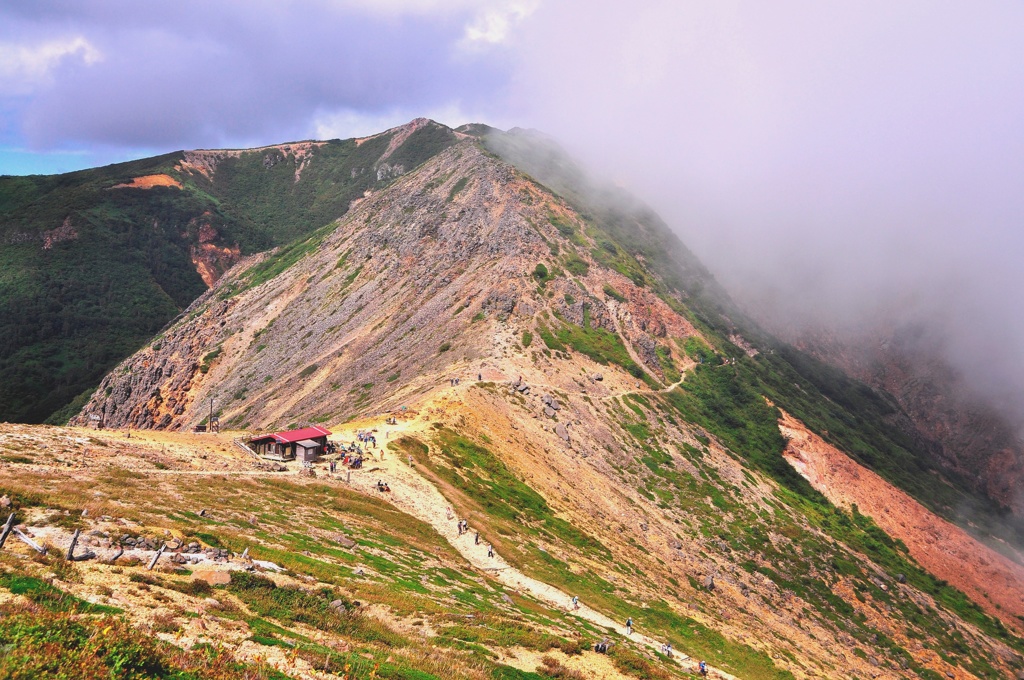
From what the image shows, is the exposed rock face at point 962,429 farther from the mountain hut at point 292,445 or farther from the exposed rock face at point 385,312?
the mountain hut at point 292,445

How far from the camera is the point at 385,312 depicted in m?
113

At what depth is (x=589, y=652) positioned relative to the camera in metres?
28.0

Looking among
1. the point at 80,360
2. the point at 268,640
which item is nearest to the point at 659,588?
the point at 268,640

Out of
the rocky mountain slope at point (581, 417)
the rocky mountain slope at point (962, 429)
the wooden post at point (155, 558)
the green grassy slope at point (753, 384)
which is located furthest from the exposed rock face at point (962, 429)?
the wooden post at point (155, 558)

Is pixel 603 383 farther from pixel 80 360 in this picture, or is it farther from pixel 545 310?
pixel 80 360

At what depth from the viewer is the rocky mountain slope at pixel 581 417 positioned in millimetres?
53156

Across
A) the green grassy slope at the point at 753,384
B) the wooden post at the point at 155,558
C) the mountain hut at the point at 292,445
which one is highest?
the green grassy slope at the point at 753,384

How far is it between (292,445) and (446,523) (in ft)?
56.5

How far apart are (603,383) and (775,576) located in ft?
114

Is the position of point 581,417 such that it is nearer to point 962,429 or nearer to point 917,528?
point 917,528

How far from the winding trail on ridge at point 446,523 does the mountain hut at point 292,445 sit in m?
4.69

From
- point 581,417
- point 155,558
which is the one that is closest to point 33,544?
point 155,558

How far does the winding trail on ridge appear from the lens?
3947 centimetres

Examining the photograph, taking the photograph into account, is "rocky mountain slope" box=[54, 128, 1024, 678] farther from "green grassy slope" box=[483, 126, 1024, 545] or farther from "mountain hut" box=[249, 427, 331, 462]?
"mountain hut" box=[249, 427, 331, 462]
